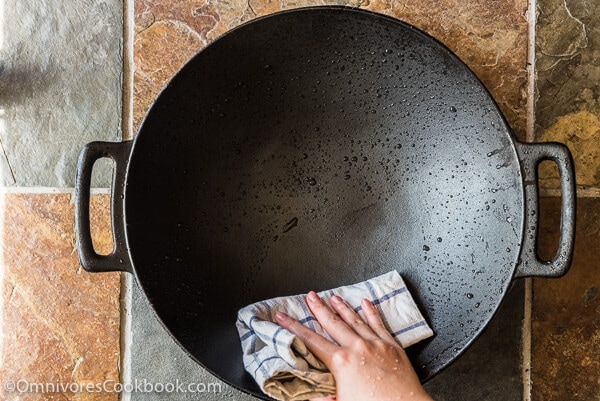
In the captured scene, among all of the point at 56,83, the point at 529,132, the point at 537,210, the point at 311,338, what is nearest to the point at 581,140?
the point at 529,132

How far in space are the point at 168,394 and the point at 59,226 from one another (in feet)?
0.90

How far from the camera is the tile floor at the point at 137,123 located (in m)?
0.87

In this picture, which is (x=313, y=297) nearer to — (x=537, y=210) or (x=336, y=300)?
(x=336, y=300)

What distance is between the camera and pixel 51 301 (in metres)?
0.88

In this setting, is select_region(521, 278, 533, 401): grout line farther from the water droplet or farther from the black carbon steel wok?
the water droplet

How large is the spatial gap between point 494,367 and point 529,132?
12.7 inches

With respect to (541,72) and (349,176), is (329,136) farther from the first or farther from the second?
(541,72)

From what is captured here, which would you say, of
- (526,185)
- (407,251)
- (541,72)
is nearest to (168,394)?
(407,251)

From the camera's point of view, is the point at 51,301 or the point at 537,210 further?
the point at 51,301

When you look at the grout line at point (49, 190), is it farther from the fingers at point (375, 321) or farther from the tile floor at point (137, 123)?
the fingers at point (375, 321)

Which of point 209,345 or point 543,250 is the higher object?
point 543,250

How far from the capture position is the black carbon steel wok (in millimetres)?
774

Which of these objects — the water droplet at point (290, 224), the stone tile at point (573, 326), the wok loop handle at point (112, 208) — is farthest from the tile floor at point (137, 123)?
the water droplet at point (290, 224)

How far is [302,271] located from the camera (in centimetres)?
89
